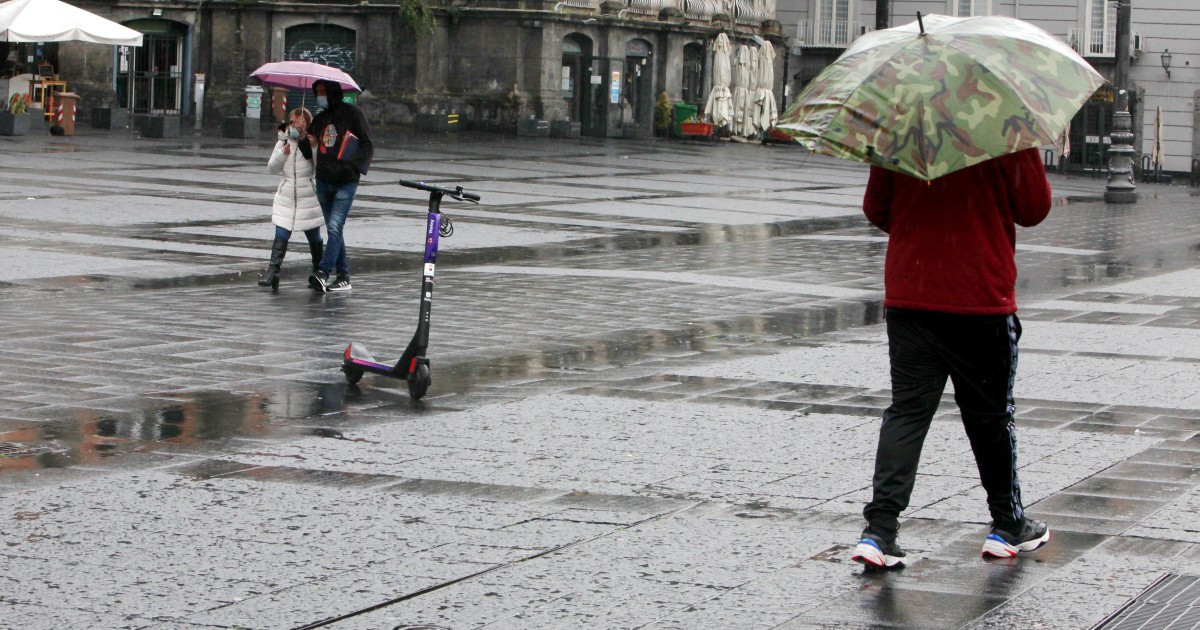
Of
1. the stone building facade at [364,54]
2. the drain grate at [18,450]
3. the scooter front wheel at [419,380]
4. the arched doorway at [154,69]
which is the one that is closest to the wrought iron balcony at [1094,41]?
the stone building facade at [364,54]

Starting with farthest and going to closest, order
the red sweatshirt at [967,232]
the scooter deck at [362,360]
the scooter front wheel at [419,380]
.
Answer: the scooter deck at [362,360] < the scooter front wheel at [419,380] < the red sweatshirt at [967,232]

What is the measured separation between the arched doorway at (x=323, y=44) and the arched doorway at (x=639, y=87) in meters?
7.47

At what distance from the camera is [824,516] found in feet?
20.1

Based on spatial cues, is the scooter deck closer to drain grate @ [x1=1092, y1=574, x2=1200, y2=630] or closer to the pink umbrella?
drain grate @ [x1=1092, y1=574, x2=1200, y2=630]

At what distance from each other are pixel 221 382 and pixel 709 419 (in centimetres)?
251

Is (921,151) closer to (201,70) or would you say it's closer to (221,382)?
(221,382)

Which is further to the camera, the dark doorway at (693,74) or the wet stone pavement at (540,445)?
the dark doorway at (693,74)

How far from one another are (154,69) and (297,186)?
102 feet

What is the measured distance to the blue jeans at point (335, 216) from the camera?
41.5 ft

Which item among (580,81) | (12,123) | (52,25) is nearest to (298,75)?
(52,25)

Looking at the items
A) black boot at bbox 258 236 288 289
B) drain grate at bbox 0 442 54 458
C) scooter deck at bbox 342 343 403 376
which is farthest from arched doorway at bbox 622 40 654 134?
drain grate at bbox 0 442 54 458

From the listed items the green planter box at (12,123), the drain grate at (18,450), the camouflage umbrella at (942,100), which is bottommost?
the drain grate at (18,450)

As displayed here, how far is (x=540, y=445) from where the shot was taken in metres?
7.24

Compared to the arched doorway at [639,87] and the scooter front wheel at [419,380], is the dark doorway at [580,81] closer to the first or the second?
the arched doorway at [639,87]
